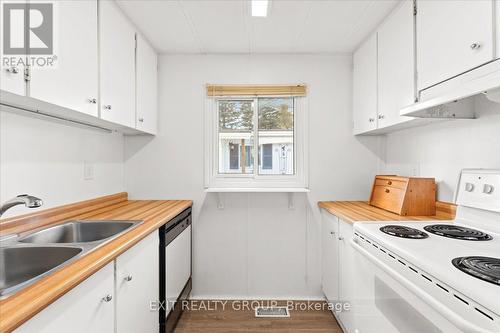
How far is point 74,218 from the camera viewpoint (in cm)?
171

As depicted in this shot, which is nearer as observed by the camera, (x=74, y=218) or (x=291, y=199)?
(x=74, y=218)

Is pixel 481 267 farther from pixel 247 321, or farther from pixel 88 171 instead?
pixel 88 171

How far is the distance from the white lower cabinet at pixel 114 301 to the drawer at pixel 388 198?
1.65 metres

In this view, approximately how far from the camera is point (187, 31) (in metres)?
2.14

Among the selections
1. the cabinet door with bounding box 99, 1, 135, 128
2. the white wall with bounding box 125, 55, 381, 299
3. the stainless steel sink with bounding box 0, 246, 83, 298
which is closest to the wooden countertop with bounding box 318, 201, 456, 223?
the white wall with bounding box 125, 55, 381, 299

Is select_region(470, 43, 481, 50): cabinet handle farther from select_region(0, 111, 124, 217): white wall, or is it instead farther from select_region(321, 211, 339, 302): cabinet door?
select_region(0, 111, 124, 217): white wall

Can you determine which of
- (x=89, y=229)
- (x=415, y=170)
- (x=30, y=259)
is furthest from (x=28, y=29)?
(x=415, y=170)

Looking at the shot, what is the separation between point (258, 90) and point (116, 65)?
1.24m

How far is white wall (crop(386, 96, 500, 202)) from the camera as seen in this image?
57.6 inches

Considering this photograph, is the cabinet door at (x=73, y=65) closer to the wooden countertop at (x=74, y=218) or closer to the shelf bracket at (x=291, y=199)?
the wooden countertop at (x=74, y=218)

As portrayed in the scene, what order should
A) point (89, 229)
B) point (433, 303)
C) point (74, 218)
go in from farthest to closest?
point (74, 218), point (89, 229), point (433, 303)

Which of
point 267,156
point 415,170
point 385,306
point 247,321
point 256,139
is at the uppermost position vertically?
point 256,139

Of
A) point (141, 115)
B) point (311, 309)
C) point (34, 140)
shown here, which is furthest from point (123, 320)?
point (311, 309)

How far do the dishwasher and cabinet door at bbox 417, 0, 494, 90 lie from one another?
72.9 inches
